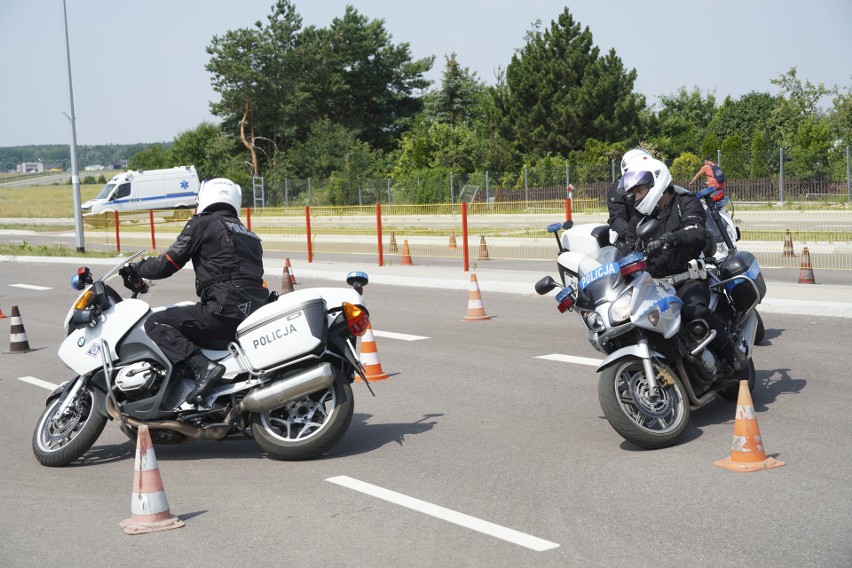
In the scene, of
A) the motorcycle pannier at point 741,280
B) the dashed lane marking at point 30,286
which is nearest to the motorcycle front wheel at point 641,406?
the motorcycle pannier at point 741,280

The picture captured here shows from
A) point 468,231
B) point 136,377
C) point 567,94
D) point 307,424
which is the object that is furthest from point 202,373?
point 567,94

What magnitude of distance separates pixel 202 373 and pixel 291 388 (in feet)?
2.16

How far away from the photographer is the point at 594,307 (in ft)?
23.0

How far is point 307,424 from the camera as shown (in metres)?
6.96

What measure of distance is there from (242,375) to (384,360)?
4.40 meters

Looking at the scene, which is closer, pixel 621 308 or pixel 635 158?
pixel 621 308

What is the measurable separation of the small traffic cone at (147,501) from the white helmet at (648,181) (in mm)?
3894

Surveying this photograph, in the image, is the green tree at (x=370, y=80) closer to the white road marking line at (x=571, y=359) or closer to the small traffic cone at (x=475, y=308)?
the small traffic cone at (x=475, y=308)

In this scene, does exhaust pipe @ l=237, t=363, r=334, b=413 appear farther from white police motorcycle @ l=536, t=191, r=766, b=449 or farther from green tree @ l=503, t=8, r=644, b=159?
green tree @ l=503, t=8, r=644, b=159

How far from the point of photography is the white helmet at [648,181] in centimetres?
764

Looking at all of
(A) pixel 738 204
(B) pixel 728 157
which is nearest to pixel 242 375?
(A) pixel 738 204

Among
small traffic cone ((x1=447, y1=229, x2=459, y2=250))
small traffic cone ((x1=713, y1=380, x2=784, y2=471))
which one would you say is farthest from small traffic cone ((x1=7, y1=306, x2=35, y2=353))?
small traffic cone ((x1=447, y1=229, x2=459, y2=250))

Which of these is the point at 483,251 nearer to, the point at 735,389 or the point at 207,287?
the point at 735,389

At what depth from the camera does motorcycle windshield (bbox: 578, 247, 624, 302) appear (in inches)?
273
